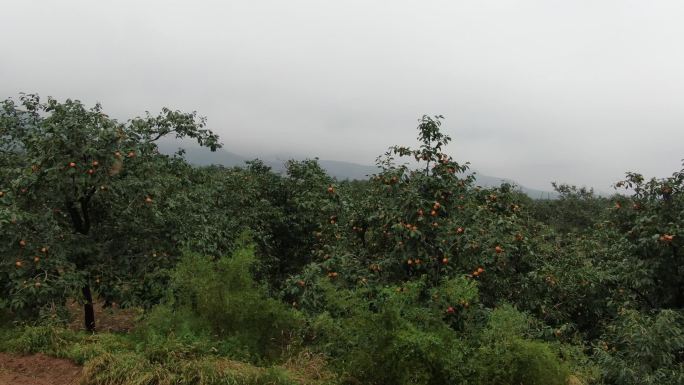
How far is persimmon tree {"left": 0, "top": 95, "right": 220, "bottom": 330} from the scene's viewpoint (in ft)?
20.3

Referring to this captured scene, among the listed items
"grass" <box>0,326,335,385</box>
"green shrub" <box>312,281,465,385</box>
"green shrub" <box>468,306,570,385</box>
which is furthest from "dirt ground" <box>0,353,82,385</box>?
"green shrub" <box>468,306,570,385</box>

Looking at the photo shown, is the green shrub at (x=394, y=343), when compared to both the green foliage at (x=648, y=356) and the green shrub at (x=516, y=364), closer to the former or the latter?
the green shrub at (x=516, y=364)

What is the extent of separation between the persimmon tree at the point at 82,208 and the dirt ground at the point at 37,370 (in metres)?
0.65

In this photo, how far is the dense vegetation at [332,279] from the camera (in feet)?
16.0

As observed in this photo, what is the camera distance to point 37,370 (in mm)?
5527

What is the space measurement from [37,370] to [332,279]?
12.0ft

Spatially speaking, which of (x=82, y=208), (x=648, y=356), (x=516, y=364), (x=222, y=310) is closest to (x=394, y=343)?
(x=516, y=364)

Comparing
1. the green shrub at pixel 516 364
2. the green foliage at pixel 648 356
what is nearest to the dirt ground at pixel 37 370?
the green shrub at pixel 516 364

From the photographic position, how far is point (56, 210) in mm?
6957

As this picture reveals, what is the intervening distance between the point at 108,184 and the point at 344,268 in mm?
3401

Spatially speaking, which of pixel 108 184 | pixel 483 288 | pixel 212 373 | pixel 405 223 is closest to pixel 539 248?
pixel 483 288

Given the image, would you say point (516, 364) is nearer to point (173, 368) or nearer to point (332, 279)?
point (332, 279)

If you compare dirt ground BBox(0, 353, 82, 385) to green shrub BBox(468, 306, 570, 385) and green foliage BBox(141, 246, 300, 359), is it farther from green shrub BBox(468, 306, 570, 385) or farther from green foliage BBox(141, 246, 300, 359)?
green shrub BBox(468, 306, 570, 385)

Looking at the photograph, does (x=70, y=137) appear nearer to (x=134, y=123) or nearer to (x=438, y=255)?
(x=134, y=123)
